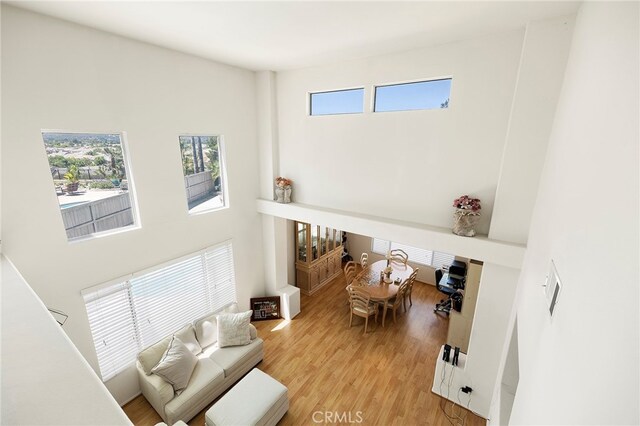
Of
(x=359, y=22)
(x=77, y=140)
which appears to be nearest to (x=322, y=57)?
(x=359, y=22)

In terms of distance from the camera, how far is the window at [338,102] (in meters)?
4.38

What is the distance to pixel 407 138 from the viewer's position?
402 cm

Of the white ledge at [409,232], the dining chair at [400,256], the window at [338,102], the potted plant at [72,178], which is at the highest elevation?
the window at [338,102]

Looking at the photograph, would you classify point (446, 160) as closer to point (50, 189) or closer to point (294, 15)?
point (294, 15)

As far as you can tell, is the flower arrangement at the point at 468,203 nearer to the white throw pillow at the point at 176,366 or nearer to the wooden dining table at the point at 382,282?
the wooden dining table at the point at 382,282

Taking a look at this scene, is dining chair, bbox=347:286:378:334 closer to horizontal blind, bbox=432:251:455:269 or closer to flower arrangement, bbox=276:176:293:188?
flower arrangement, bbox=276:176:293:188

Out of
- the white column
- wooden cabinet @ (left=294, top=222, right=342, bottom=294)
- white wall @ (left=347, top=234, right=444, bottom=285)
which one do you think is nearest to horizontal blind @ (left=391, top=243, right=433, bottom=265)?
white wall @ (left=347, top=234, right=444, bottom=285)

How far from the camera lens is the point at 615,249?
39.7 inches

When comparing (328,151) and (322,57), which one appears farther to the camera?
(328,151)

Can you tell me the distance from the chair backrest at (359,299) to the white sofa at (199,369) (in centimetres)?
209

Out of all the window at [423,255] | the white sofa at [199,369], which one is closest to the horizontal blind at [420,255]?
the window at [423,255]

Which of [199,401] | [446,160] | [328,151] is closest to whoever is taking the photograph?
[446,160]

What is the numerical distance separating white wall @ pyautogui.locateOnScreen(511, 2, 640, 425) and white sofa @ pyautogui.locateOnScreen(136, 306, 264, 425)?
3.96 meters

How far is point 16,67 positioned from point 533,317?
5.19m
